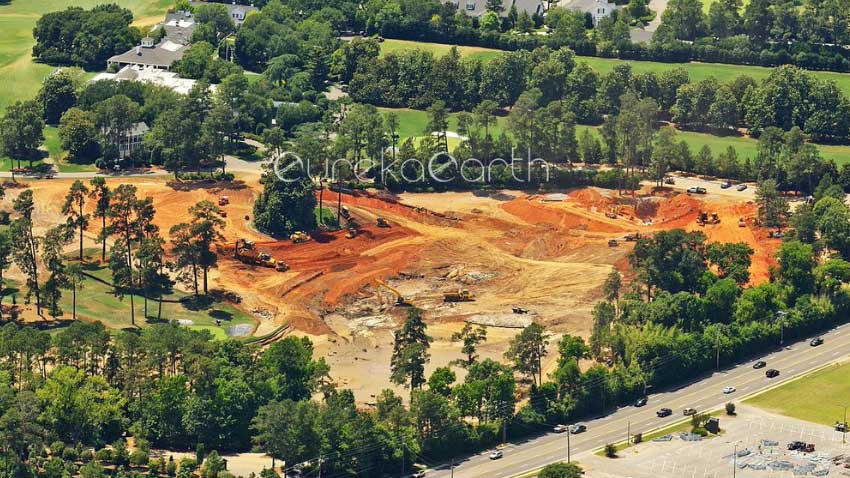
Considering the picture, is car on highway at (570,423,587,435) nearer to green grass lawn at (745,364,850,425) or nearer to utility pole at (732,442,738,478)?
utility pole at (732,442,738,478)

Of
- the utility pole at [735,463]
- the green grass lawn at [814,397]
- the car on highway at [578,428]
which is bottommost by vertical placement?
the utility pole at [735,463]

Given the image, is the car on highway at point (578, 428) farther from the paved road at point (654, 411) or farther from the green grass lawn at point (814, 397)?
the green grass lawn at point (814, 397)

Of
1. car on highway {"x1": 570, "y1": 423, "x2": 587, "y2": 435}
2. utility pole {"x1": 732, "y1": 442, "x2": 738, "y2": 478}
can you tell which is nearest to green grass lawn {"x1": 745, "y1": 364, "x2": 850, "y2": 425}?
utility pole {"x1": 732, "y1": 442, "x2": 738, "y2": 478}

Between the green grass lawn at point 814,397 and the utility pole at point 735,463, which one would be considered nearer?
the utility pole at point 735,463

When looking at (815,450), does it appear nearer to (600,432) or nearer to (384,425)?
(600,432)

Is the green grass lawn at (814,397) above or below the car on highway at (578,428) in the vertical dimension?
above

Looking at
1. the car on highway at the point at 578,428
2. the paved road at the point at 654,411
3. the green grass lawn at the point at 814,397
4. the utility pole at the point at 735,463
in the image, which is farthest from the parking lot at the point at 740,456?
the car on highway at the point at 578,428

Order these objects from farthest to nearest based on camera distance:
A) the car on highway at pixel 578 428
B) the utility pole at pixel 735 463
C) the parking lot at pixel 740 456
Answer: the car on highway at pixel 578 428 < the parking lot at pixel 740 456 < the utility pole at pixel 735 463
